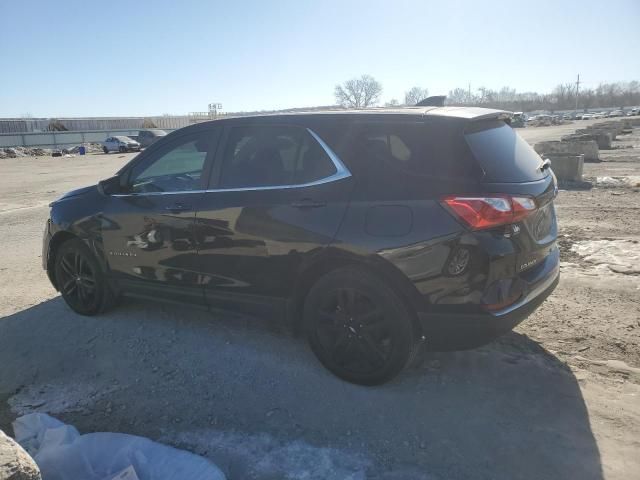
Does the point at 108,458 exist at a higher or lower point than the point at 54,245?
lower

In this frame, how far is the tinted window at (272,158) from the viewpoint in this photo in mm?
3369

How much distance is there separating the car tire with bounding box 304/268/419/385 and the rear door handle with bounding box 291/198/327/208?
446 mm

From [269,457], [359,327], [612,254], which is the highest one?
[359,327]

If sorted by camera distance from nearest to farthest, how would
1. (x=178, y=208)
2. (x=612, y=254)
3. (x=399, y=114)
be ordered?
(x=399, y=114), (x=178, y=208), (x=612, y=254)

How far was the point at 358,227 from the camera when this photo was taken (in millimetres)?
3059

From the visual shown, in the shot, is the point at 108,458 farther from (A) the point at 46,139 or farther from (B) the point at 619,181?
(A) the point at 46,139

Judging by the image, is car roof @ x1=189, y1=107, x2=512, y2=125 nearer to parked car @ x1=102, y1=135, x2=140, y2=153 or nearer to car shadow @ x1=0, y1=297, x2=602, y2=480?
car shadow @ x1=0, y1=297, x2=602, y2=480

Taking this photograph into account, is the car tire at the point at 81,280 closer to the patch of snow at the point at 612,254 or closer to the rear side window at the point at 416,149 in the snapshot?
the rear side window at the point at 416,149

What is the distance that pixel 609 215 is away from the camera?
8.09 meters

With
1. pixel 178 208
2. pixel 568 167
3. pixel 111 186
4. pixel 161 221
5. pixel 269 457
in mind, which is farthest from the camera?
pixel 568 167

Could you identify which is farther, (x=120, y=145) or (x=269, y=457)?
(x=120, y=145)

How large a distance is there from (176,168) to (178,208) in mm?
463

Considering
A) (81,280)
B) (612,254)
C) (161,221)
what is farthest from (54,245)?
(612,254)

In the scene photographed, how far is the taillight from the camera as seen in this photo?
279 centimetres
